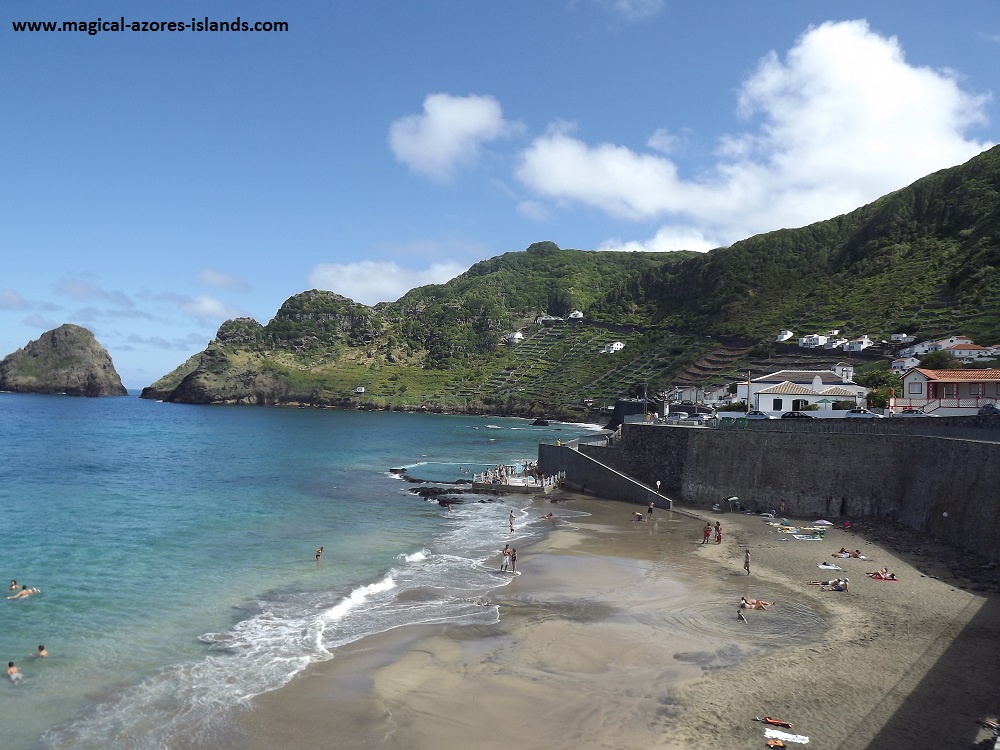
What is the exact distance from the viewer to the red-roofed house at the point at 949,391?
37.1 m

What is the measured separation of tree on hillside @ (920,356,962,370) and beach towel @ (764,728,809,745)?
1886 inches

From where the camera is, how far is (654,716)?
14.5m

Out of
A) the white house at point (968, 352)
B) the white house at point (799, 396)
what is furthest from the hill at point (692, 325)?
the white house at point (799, 396)

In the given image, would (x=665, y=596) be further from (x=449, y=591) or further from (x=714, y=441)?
(x=714, y=441)

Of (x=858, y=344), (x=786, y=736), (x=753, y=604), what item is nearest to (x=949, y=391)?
(x=753, y=604)

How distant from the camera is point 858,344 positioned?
87.0m

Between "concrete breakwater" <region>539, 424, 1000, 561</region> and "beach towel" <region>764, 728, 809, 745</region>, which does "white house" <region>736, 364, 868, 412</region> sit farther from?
"beach towel" <region>764, 728, 809, 745</region>

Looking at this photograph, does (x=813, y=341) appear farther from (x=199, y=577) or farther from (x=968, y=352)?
(x=199, y=577)

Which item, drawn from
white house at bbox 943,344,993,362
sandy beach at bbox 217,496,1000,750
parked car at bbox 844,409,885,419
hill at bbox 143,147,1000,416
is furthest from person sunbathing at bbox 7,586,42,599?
hill at bbox 143,147,1000,416

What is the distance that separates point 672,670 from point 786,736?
3.76m

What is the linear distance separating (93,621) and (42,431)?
86.8 metres

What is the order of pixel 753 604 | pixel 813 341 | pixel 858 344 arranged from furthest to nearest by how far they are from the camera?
1. pixel 813 341
2. pixel 858 344
3. pixel 753 604

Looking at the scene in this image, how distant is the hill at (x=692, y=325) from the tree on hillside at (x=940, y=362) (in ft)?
61.8

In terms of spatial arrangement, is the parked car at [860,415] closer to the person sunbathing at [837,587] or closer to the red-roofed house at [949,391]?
the red-roofed house at [949,391]
